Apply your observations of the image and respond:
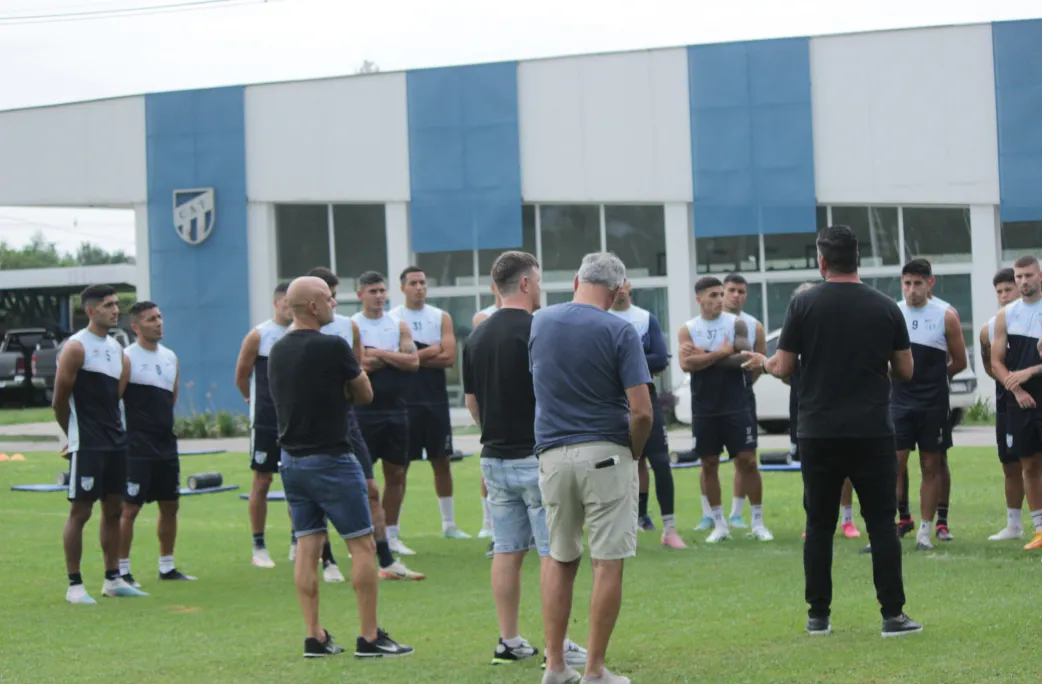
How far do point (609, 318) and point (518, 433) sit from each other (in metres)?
1.09

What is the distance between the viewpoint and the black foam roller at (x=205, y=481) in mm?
16922

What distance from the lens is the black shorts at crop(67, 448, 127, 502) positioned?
981 centimetres

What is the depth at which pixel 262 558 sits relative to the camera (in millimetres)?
11219

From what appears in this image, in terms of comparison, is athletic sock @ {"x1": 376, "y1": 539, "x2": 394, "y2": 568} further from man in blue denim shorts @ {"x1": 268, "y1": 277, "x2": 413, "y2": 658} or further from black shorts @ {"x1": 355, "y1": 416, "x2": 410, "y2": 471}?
man in blue denim shorts @ {"x1": 268, "y1": 277, "x2": 413, "y2": 658}

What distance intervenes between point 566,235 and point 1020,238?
9.27 meters

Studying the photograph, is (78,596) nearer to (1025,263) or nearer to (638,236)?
(1025,263)

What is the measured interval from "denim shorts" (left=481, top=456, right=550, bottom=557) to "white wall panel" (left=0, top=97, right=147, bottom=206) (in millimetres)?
25805

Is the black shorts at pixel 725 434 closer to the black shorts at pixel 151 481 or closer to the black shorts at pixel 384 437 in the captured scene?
the black shorts at pixel 384 437

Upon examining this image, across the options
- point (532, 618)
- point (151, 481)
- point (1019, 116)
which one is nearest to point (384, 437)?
point (151, 481)

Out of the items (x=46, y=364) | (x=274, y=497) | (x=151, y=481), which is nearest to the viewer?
(x=151, y=481)

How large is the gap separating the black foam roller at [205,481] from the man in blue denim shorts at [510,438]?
10312mm

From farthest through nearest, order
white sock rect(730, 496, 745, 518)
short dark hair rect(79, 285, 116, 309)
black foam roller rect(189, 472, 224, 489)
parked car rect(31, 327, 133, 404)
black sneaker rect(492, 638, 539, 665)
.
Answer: parked car rect(31, 327, 133, 404)
black foam roller rect(189, 472, 224, 489)
white sock rect(730, 496, 745, 518)
short dark hair rect(79, 285, 116, 309)
black sneaker rect(492, 638, 539, 665)

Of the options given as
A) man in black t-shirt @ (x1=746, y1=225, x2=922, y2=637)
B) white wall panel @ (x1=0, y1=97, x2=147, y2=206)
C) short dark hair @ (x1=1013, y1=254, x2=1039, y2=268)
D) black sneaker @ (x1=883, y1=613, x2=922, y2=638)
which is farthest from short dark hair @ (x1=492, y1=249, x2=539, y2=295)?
white wall panel @ (x1=0, y1=97, x2=147, y2=206)

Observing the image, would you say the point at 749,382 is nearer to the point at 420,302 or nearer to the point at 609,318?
the point at 420,302
